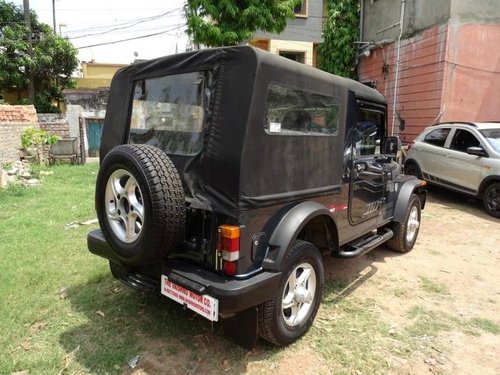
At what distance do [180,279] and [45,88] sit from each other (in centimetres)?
2120

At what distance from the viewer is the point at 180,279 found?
8.36ft

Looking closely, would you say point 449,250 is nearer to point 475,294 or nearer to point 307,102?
point 475,294

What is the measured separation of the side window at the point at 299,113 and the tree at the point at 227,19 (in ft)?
20.8

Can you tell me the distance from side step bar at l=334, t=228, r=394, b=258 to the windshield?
4.17m

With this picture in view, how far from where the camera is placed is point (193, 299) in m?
2.51

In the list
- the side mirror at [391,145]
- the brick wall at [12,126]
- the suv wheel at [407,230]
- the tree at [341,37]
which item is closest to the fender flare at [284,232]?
the side mirror at [391,145]

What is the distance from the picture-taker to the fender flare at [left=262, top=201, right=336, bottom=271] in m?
2.62

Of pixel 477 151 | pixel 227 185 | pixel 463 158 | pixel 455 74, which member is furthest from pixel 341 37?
pixel 227 185

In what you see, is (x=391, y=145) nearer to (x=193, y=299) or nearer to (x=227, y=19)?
(x=193, y=299)

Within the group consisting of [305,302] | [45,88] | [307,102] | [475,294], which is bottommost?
[475,294]

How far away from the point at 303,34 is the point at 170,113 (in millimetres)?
16508

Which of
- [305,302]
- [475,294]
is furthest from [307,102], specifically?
[475,294]

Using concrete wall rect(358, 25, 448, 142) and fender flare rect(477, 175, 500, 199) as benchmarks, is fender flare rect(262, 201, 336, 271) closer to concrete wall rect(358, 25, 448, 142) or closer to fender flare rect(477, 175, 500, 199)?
fender flare rect(477, 175, 500, 199)

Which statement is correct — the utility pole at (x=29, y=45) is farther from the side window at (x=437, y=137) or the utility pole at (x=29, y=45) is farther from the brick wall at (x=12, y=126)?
the side window at (x=437, y=137)
